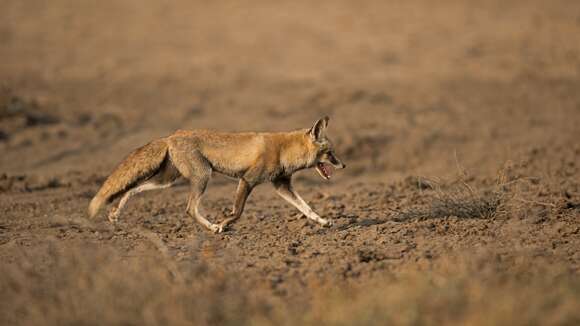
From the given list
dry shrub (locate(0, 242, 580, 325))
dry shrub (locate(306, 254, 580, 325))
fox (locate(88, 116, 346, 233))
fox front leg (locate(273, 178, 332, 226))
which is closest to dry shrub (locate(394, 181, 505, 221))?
fox front leg (locate(273, 178, 332, 226))

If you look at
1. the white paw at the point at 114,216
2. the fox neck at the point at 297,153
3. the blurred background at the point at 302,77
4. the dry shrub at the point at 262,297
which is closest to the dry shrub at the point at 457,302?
the dry shrub at the point at 262,297

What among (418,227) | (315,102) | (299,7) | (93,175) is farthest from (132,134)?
(299,7)

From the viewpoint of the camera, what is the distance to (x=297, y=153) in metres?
7.51

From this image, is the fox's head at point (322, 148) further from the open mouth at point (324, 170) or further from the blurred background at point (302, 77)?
the blurred background at point (302, 77)

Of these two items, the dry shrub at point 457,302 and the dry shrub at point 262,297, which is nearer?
the dry shrub at point 457,302

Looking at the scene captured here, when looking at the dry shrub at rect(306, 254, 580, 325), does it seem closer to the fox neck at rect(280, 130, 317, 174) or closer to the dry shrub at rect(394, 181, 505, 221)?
the dry shrub at rect(394, 181, 505, 221)

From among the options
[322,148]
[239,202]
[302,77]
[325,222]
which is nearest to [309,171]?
[322,148]

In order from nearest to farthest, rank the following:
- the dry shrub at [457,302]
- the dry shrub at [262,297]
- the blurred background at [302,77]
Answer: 1. the dry shrub at [457,302]
2. the dry shrub at [262,297]
3. the blurred background at [302,77]

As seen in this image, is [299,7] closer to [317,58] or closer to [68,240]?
Answer: [317,58]

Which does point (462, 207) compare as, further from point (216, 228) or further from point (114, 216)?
point (114, 216)

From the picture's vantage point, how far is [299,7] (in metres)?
23.8

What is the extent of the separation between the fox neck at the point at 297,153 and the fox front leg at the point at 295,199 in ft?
0.60

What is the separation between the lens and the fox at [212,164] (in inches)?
280

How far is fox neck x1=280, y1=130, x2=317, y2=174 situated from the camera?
7.44 meters
